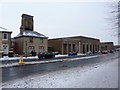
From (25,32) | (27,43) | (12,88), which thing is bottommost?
(12,88)

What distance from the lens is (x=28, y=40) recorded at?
49.8m

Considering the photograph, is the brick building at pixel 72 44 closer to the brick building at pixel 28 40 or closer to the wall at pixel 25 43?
the brick building at pixel 28 40

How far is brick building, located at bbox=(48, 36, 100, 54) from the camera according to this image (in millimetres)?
65250

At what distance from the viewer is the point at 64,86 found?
7.53 m

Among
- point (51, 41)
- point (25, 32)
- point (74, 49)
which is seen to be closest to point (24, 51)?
point (25, 32)

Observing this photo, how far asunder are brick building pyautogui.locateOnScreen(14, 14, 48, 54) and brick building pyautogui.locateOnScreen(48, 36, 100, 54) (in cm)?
1169

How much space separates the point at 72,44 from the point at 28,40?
2512 centimetres

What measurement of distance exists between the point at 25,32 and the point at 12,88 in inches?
1761

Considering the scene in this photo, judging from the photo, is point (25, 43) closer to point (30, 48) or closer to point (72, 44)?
point (30, 48)

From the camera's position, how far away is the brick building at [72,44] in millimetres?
65250

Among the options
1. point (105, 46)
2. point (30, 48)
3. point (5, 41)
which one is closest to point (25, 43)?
point (30, 48)

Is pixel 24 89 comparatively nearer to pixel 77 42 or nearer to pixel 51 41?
pixel 51 41

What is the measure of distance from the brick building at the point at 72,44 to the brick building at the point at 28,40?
38.3 ft

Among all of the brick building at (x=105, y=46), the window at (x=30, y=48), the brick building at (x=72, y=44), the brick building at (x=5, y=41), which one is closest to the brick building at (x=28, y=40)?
the window at (x=30, y=48)
